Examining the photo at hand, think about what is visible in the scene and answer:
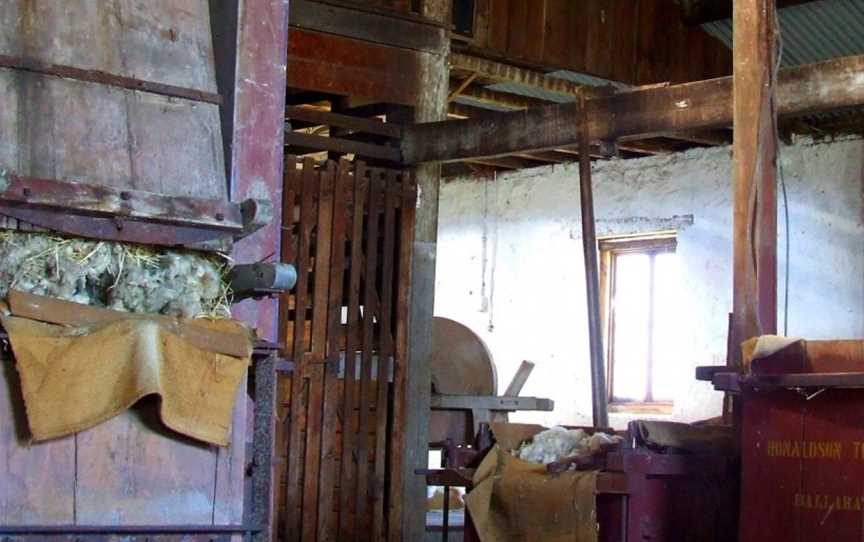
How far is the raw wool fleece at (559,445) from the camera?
754 centimetres

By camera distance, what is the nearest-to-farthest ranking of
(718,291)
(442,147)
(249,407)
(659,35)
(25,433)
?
(25,433) < (249,407) < (442,147) < (659,35) < (718,291)

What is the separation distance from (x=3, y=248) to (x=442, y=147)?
18.3 ft

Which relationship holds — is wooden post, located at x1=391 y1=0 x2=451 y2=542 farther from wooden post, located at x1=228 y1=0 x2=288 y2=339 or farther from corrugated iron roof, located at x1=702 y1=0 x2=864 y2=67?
wooden post, located at x1=228 y1=0 x2=288 y2=339

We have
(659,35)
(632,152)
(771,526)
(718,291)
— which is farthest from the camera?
(632,152)

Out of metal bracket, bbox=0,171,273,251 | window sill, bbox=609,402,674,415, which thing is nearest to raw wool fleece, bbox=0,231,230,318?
metal bracket, bbox=0,171,273,251

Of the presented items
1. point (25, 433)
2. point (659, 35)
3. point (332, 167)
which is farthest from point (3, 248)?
point (659, 35)

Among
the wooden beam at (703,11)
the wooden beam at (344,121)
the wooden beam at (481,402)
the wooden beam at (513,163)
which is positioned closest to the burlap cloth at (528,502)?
the wooden beam at (481,402)

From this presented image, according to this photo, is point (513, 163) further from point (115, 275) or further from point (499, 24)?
point (115, 275)

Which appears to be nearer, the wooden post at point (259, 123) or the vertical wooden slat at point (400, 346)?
the wooden post at point (259, 123)

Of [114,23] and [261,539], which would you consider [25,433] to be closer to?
[261,539]

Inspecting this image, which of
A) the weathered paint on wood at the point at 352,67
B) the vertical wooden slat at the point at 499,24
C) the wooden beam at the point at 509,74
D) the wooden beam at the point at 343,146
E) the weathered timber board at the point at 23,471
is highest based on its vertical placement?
the vertical wooden slat at the point at 499,24

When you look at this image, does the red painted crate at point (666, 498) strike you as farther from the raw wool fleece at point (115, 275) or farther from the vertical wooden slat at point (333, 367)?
the vertical wooden slat at point (333, 367)

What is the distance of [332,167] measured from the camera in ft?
33.4

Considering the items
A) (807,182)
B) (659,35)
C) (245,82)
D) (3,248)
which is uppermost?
(659,35)
